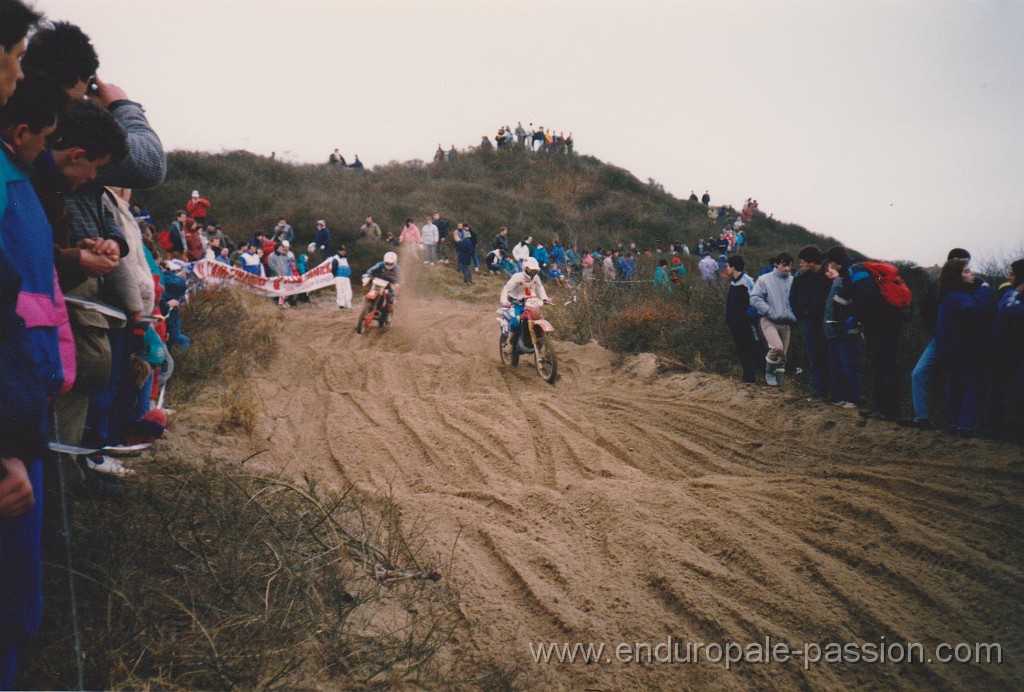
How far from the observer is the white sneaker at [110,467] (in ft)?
12.4

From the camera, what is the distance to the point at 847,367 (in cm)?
762

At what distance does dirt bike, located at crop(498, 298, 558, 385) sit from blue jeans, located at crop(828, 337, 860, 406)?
4133mm

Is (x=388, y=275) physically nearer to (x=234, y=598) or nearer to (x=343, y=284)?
(x=343, y=284)

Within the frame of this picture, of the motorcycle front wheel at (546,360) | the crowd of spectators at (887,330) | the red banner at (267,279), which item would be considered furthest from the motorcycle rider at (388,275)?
the crowd of spectators at (887,330)

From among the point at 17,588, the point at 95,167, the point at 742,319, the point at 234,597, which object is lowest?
the point at 234,597

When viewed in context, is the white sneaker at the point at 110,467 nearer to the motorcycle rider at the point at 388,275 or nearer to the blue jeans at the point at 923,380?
the blue jeans at the point at 923,380

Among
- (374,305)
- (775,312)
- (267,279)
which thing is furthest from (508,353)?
(267,279)

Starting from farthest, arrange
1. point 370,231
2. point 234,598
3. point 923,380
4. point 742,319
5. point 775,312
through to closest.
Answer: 1. point 370,231
2. point 742,319
3. point 775,312
4. point 923,380
5. point 234,598

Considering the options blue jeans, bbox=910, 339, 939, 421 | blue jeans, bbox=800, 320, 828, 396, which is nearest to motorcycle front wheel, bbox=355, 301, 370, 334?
blue jeans, bbox=800, 320, 828, 396

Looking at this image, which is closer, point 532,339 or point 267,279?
point 532,339

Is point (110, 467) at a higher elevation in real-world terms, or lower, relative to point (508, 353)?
higher

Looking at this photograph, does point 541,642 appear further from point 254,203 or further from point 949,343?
point 254,203

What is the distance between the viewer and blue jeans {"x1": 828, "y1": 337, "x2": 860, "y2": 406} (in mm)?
7578

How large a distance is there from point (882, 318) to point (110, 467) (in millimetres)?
7350
